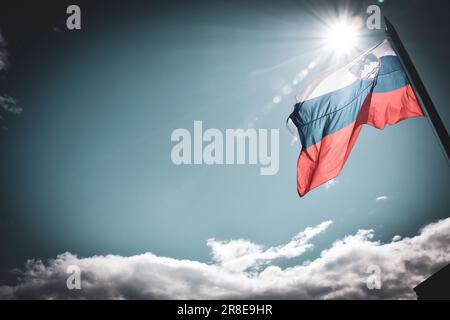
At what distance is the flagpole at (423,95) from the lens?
339cm

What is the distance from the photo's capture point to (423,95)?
12.1 feet

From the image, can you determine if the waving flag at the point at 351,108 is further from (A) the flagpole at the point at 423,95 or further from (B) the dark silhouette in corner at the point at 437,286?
(B) the dark silhouette in corner at the point at 437,286

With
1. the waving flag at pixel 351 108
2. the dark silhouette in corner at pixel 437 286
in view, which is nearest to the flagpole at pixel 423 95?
the waving flag at pixel 351 108

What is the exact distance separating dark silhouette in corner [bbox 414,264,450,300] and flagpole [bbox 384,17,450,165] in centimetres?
1752

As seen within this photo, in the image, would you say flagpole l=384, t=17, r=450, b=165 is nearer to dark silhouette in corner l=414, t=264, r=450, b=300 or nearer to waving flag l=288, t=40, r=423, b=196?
waving flag l=288, t=40, r=423, b=196

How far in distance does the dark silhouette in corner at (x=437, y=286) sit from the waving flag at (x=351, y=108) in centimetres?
1685

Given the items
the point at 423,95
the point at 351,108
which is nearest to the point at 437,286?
the point at 351,108

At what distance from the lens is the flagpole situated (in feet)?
11.1

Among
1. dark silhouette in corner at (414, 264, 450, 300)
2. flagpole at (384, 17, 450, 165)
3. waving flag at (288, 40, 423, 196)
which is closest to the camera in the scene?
flagpole at (384, 17, 450, 165)

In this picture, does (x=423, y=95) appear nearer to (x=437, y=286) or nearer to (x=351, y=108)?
(x=351, y=108)

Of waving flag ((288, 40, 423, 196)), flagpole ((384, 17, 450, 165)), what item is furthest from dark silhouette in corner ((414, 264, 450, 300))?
flagpole ((384, 17, 450, 165))
